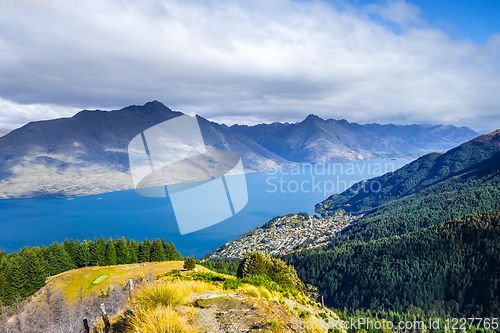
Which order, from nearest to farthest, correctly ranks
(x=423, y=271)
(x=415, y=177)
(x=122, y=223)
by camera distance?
(x=423, y=271), (x=122, y=223), (x=415, y=177)

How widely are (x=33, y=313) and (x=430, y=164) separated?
216 meters

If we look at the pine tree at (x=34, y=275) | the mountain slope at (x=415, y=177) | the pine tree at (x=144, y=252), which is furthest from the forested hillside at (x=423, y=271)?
the mountain slope at (x=415, y=177)

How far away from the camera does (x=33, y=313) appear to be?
2203 cm

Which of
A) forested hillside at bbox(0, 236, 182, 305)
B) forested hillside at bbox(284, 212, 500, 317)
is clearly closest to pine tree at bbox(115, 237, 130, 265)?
forested hillside at bbox(0, 236, 182, 305)

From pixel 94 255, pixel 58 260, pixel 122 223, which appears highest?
pixel 58 260

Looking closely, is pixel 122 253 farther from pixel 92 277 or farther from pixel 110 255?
pixel 92 277

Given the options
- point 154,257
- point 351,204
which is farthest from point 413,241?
point 351,204

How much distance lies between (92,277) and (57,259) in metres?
6.73

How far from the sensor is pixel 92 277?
2659cm

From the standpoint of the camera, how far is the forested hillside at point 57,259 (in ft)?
77.1

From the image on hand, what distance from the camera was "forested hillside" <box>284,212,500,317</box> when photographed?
46.5 metres

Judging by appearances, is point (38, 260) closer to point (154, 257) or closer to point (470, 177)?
point (154, 257)

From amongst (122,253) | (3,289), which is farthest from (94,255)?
(3,289)

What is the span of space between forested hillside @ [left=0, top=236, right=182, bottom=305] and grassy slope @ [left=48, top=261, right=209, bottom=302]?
67.0 inches
